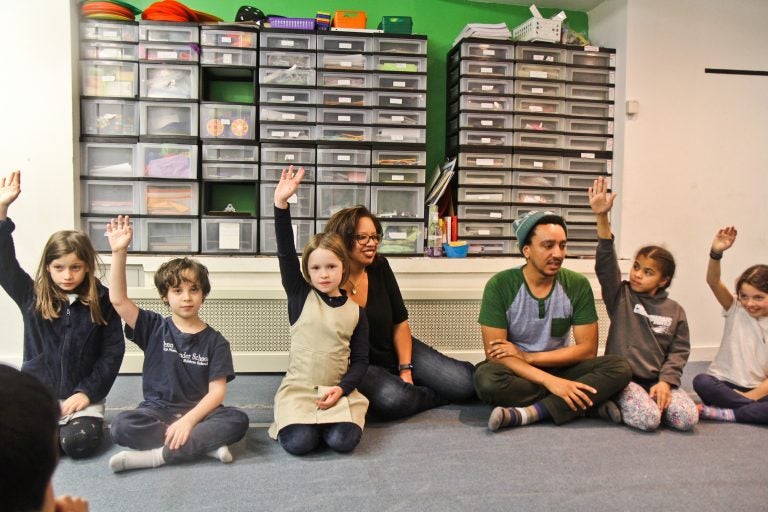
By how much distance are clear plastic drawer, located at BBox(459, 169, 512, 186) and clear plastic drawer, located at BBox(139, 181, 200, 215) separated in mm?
1187

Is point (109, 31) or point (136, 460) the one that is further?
point (109, 31)

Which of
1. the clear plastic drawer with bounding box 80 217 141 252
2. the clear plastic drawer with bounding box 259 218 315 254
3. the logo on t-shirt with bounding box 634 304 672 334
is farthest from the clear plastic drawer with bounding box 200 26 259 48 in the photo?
the logo on t-shirt with bounding box 634 304 672 334

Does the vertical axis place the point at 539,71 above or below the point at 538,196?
above

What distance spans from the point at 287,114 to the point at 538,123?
45.2 inches

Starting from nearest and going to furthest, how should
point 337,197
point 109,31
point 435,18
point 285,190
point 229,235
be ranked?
point 285,190
point 109,31
point 229,235
point 337,197
point 435,18

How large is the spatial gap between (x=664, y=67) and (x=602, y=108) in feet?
1.09

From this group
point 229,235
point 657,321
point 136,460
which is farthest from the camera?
point 229,235

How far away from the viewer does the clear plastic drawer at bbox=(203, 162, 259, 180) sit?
105 inches

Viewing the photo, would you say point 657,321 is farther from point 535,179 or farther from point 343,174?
point 343,174

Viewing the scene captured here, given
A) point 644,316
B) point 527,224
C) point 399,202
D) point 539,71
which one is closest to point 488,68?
point 539,71

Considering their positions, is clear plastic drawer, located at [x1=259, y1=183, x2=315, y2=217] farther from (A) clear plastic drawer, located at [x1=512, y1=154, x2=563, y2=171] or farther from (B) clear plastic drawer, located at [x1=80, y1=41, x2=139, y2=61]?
(A) clear plastic drawer, located at [x1=512, y1=154, x2=563, y2=171]

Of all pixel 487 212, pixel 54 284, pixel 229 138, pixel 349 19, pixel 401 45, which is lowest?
pixel 54 284

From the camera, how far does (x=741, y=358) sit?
2100mm

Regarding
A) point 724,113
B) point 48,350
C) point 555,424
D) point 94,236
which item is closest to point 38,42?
point 94,236
